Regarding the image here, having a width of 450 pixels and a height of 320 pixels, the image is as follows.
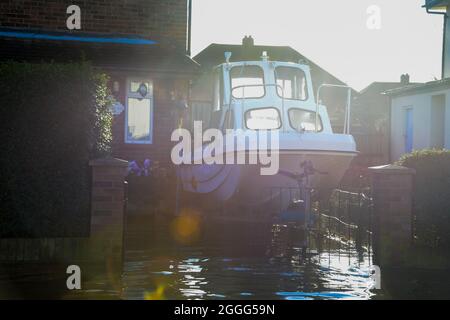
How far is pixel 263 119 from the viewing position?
15.5 metres

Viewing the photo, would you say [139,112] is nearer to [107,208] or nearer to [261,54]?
[107,208]

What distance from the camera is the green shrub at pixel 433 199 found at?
372 inches

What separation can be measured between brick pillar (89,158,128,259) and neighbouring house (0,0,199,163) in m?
7.99

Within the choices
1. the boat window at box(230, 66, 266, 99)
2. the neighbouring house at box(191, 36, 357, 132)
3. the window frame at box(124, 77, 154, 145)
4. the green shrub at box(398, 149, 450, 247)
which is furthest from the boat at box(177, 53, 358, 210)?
the neighbouring house at box(191, 36, 357, 132)

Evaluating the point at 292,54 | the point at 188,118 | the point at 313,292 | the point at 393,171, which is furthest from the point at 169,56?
the point at 292,54

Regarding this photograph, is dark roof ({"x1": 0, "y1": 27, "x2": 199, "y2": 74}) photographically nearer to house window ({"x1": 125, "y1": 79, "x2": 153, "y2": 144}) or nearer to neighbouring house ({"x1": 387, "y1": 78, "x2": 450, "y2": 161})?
house window ({"x1": 125, "y1": 79, "x2": 153, "y2": 144})

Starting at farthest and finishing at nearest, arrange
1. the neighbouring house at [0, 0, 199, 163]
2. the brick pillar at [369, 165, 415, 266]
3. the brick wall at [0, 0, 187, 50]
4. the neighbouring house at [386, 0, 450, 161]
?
the neighbouring house at [386, 0, 450, 161] → the brick wall at [0, 0, 187, 50] → the neighbouring house at [0, 0, 199, 163] → the brick pillar at [369, 165, 415, 266]

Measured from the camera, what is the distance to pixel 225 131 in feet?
50.9

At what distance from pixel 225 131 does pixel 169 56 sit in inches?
136

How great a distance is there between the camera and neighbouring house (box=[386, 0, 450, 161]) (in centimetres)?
2308

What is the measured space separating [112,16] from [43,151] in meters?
10.4

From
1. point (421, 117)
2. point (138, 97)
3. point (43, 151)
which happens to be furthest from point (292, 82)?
point (421, 117)

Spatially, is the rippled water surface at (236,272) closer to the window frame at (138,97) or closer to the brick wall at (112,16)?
the window frame at (138,97)

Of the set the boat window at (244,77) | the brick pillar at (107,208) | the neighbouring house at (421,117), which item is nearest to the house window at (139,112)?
the boat window at (244,77)
